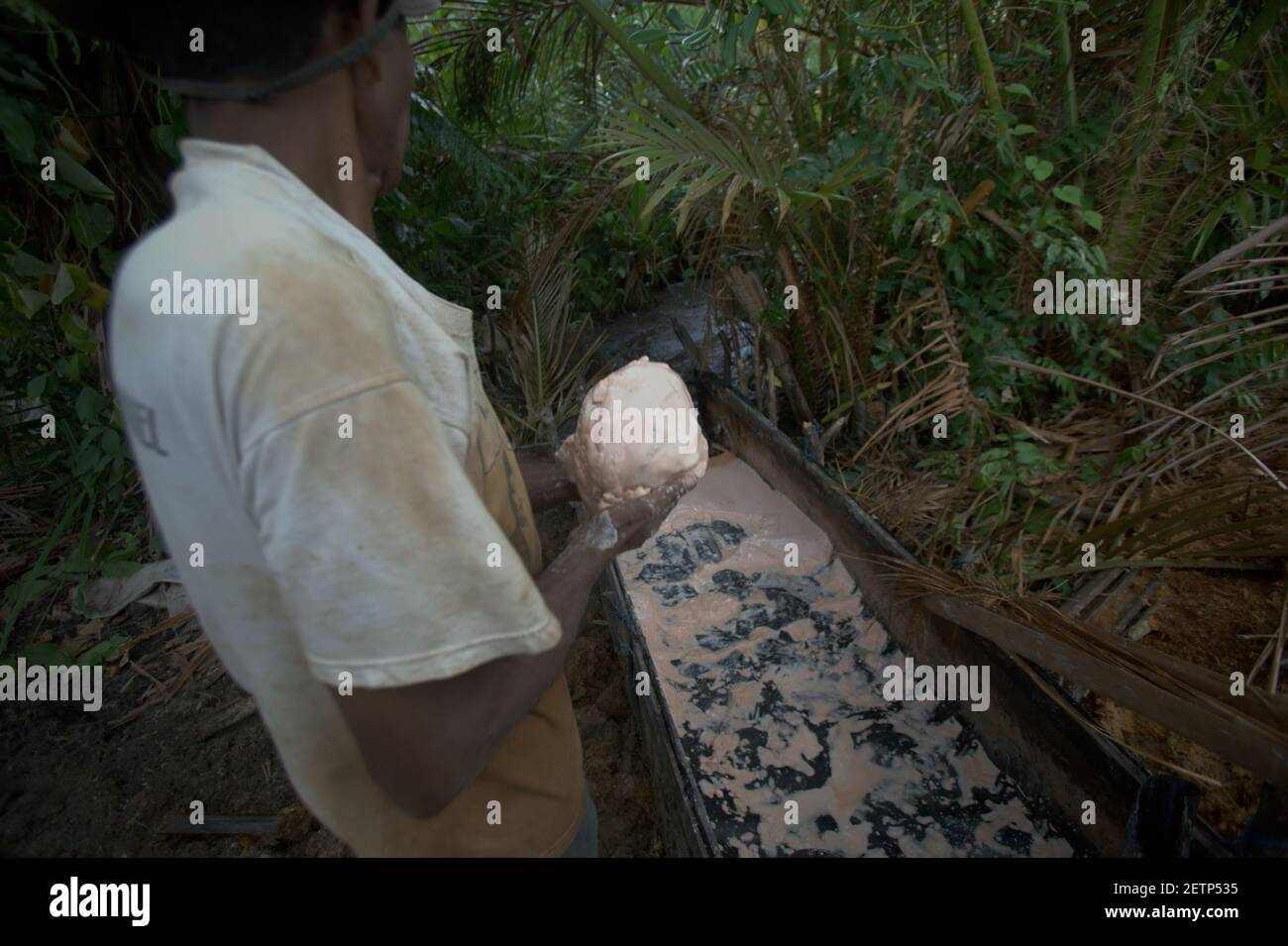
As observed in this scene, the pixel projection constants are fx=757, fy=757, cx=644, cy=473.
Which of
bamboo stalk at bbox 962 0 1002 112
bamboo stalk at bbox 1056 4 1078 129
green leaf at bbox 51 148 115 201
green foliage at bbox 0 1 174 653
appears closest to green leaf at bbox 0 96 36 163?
green foliage at bbox 0 1 174 653

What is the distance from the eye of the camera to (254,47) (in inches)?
29.7

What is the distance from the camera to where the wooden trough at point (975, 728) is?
5.49ft

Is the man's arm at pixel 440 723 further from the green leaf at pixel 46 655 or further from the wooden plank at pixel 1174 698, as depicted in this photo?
the green leaf at pixel 46 655

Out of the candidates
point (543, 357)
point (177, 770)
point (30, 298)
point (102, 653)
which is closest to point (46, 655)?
point (102, 653)

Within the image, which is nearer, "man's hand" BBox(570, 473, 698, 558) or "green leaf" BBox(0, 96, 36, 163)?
"man's hand" BBox(570, 473, 698, 558)

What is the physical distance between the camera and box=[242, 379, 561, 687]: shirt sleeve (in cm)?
65

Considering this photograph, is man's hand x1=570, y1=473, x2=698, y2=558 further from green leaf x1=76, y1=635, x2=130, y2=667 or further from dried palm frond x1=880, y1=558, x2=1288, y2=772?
green leaf x1=76, y1=635, x2=130, y2=667

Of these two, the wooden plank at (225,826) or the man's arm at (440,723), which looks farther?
the wooden plank at (225,826)

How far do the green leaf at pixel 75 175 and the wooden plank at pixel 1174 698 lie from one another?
2.85m

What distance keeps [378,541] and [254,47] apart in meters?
0.51

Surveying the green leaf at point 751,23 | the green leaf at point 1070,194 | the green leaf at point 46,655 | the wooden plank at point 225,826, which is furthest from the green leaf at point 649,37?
the green leaf at point 46,655

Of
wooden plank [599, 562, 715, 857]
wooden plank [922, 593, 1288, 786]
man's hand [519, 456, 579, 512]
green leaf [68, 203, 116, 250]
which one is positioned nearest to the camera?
wooden plank [922, 593, 1288, 786]

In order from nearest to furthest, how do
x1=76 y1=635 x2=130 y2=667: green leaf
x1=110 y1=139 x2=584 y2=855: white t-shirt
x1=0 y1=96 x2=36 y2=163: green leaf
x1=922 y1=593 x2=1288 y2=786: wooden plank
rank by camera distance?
x1=110 y1=139 x2=584 y2=855: white t-shirt
x1=922 y1=593 x2=1288 y2=786: wooden plank
x1=0 y1=96 x2=36 y2=163: green leaf
x1=76 y1=635 x2=130 y2=667: green leaf
